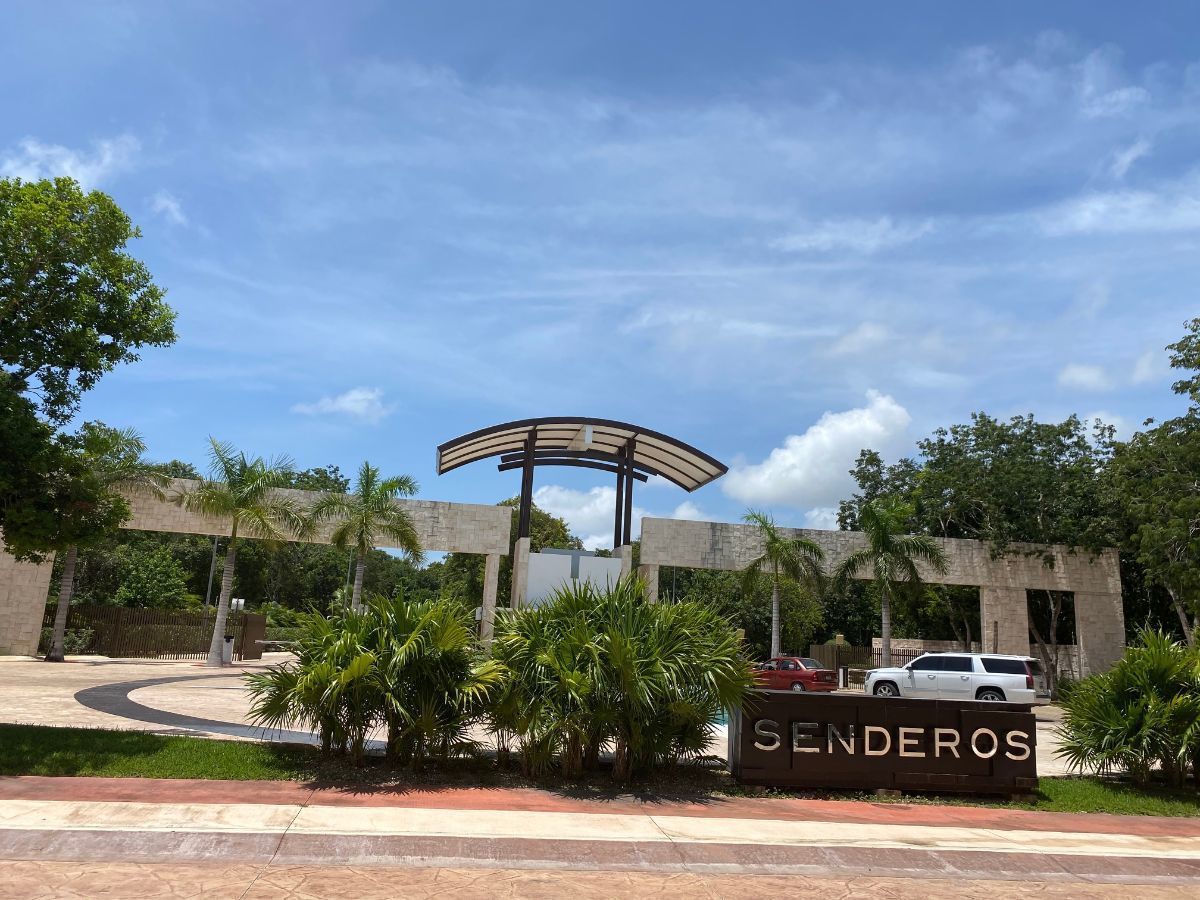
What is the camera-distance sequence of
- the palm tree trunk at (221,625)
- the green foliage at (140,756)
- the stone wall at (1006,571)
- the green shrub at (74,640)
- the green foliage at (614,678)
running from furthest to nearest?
the stone wall at (1006,571)
the green shrub at (74,640)
the palm tree trunk at (221,625)
the green foliage at (614,678)
the green foliage at (140,756)

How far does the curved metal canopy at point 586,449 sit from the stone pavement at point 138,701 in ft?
30.7

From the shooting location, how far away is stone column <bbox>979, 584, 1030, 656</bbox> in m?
30.6

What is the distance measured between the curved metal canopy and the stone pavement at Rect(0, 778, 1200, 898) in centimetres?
1689

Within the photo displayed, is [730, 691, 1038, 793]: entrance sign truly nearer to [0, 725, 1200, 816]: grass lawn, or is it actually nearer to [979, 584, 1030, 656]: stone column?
[0, 725, 1200, 816]: grass lawn

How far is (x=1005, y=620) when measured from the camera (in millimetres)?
30969

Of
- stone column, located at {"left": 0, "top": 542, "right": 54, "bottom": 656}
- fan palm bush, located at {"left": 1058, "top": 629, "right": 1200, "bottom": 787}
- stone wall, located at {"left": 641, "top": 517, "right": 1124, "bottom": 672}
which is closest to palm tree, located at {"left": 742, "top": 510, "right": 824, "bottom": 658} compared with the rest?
stone wall, located at {"left": 641, "top": 517, "right": 1124, "bottom": 672}

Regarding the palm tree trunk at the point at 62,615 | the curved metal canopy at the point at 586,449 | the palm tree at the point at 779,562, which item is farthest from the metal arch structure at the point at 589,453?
the palm tree trunk at the point at 62,615

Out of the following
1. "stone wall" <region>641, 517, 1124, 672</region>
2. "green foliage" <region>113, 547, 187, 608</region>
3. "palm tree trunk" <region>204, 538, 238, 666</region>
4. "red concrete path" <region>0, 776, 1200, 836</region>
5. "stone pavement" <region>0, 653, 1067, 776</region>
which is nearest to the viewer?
"red concrete path" <region>0, 776, 1200, 836</region>

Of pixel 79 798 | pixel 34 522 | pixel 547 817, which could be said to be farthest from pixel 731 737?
pixel 34 522

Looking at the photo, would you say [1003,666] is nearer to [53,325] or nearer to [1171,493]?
[1171,493]

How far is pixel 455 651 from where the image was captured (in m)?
10.1

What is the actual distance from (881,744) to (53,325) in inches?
494

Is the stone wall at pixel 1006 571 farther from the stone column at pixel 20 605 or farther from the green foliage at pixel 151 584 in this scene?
the green foliage at pixel 151 584

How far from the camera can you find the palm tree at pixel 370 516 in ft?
88.3
